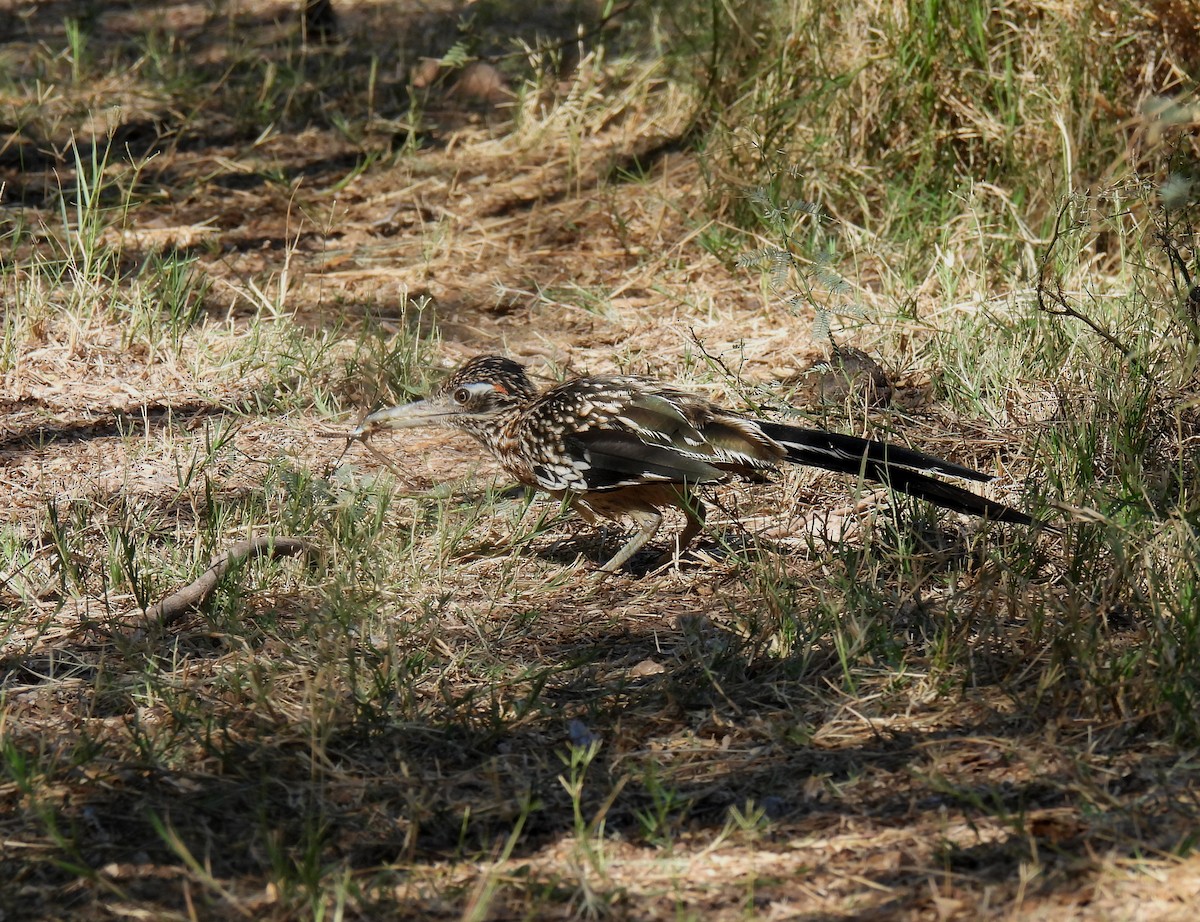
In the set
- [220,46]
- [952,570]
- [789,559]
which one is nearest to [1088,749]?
[952,570]

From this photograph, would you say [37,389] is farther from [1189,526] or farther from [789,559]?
[1189,526]

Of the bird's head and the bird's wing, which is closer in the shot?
the bird's wing

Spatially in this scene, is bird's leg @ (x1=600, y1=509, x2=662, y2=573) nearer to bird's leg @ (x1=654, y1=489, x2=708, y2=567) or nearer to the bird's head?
bird's leg @ (x1=654, y1=489, x2=708, y2=567)

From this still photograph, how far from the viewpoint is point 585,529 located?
210 inches

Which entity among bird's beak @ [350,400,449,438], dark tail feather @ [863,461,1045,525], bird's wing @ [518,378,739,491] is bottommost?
bird's beak @ [350,400,449,438]

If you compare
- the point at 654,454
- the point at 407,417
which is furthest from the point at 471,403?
the point at 654,454

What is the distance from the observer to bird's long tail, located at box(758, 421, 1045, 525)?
4.30 meters

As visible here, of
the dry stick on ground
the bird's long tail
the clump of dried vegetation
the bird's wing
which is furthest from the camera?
the bird's wing

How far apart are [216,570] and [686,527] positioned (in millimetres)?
1555

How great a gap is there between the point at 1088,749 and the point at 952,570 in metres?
1.12

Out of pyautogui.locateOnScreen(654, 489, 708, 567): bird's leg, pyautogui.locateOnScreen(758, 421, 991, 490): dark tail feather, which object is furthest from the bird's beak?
pyautogui.locateOnScreen(758, 421, 991, 490): dark tail feather

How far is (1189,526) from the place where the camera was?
3.90m

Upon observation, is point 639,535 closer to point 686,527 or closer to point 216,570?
point 686,527

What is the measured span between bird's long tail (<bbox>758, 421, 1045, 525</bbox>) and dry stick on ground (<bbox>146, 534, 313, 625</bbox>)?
5.02 feet
